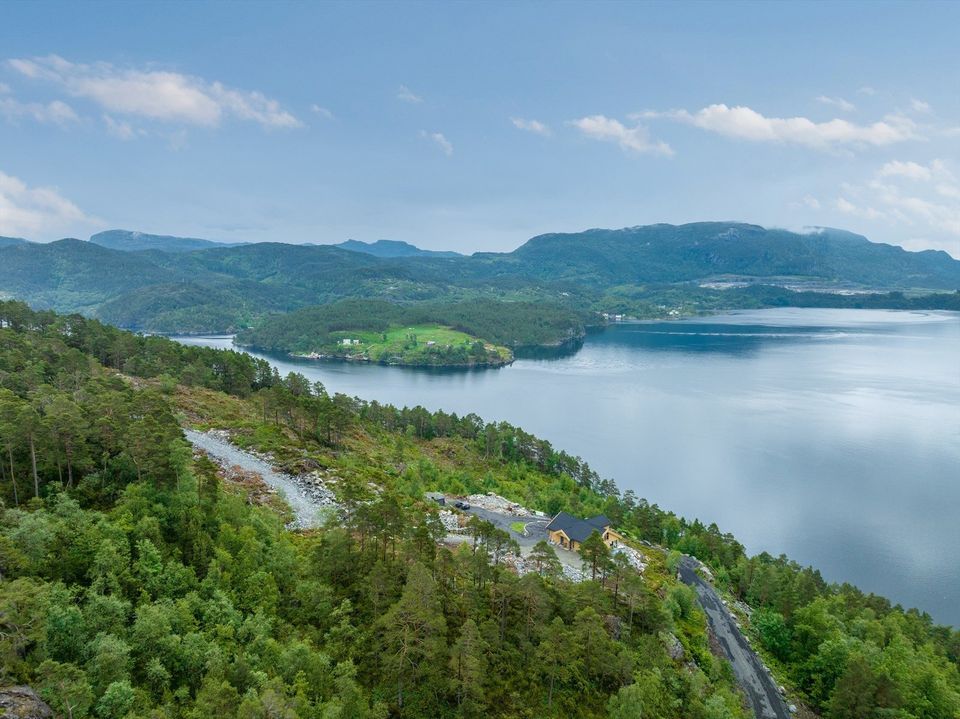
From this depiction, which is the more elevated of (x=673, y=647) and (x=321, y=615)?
(x=321, y=615)

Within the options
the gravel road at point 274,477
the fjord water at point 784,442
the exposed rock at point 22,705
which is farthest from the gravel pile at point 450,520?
the fjord water at point 784,442

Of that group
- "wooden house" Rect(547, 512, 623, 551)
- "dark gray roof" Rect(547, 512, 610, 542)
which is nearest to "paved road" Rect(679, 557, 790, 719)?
"wooden house" Rect(547, 512, 623, 551)

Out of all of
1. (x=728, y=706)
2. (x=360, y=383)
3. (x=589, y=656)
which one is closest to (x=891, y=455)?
(x=728, y=706)

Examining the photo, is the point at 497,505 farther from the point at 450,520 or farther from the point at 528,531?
the point at 450,520

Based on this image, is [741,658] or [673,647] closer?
[673,647]

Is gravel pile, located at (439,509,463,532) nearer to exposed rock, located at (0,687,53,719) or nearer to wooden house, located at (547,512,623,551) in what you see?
wooden house, located at (547,512,623,551)

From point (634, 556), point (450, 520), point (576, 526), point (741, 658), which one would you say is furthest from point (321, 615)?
point (741, 658)
